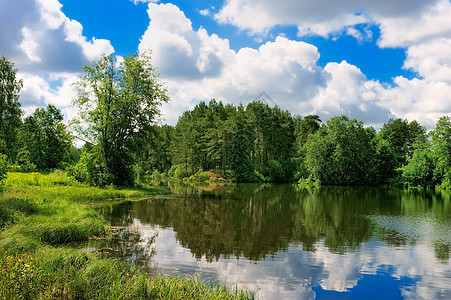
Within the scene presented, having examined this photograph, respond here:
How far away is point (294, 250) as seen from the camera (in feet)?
49.2

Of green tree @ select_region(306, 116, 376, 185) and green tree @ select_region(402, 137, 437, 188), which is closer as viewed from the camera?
green tree @ select_region(402, 137, 437, 188)

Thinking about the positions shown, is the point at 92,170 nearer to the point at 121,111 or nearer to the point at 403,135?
the point at 121,111

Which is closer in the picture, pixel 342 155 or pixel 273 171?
pixel 342 155

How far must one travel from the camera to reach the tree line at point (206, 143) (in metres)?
37.0

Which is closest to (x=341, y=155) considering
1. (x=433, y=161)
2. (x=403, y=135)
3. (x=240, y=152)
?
(x=433, y=161)


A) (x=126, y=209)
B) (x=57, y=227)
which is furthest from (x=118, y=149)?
(x=57, y=227)

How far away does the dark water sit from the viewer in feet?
35.2

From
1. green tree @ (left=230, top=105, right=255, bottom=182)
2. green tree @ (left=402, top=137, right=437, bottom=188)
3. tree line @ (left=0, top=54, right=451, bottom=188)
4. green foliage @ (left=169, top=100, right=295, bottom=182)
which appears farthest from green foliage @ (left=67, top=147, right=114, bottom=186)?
green tree @ (left=402, top=137, right=437, bottom=188)

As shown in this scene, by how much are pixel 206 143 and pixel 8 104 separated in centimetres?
4493

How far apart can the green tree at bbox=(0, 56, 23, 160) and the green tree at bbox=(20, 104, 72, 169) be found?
19.9ft

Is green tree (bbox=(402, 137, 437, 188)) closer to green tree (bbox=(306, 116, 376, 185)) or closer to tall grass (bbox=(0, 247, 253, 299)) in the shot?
green tree (bbox=(306, 116, 376, 185))

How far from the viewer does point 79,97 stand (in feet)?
121

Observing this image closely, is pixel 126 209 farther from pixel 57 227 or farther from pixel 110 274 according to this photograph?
pixel 110 274

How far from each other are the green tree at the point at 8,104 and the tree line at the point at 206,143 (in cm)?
13
